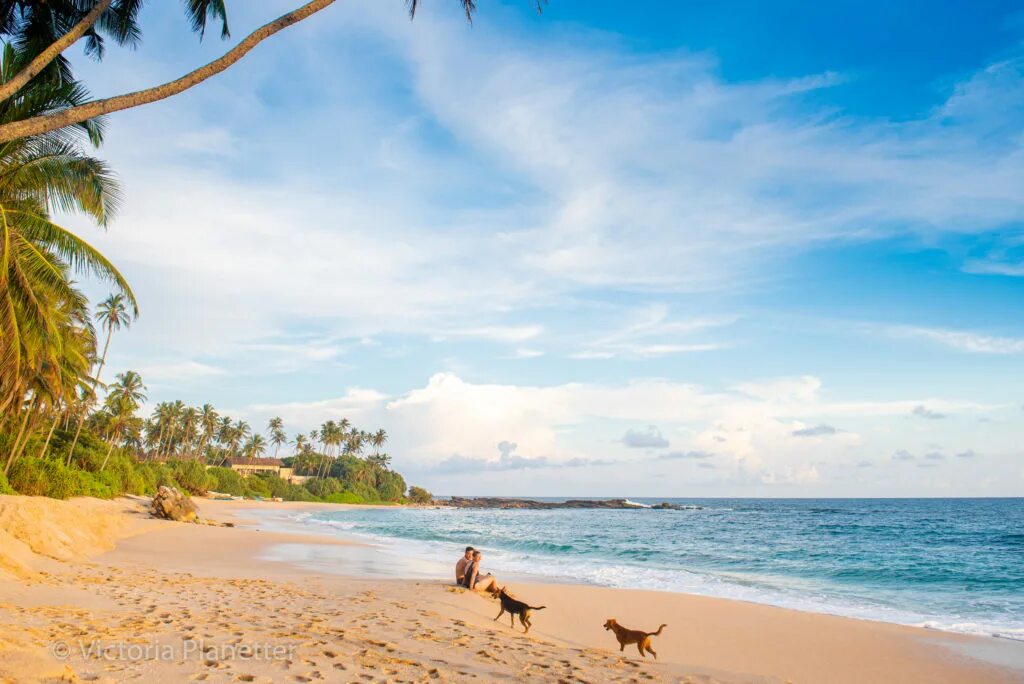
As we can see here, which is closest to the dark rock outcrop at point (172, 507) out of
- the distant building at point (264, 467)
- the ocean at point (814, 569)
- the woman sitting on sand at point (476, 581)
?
the ocean at point (814, 569)

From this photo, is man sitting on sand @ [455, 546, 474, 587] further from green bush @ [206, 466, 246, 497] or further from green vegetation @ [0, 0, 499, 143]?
green bush @ [206, 466, 246, 497]

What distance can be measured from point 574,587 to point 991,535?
4327cm

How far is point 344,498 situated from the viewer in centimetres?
9850

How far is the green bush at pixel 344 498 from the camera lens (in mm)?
97438

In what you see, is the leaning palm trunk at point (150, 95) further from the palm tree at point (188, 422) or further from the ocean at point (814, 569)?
the palm tree at point (188, 422)

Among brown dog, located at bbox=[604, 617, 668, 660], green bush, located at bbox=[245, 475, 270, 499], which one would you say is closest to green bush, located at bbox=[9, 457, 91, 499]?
brown dog, located at bbox=[604, 617, 668, 660]

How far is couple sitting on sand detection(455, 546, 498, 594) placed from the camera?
41.7ft

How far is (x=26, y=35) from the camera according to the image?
10.7 metres

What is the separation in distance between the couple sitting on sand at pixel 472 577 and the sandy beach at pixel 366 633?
1.42 ft

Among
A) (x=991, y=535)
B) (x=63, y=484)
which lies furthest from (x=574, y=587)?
(x=991, y=535)

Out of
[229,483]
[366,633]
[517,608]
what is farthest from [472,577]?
[229,483]

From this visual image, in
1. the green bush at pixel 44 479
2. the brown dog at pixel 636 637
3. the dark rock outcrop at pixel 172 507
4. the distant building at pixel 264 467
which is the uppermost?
the distant building at pixel 264 467

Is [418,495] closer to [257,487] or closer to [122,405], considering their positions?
[257,487]

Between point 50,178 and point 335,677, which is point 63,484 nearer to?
point 50,178
